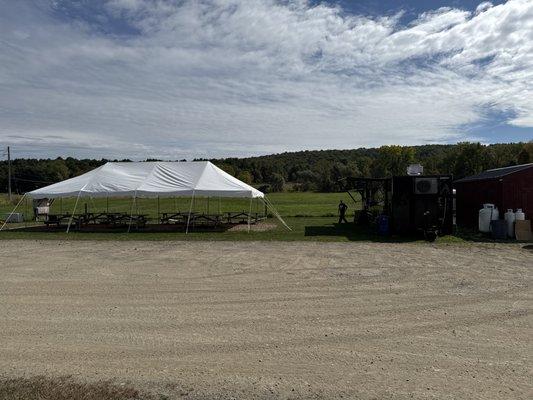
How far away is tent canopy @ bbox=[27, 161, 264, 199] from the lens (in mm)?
18844

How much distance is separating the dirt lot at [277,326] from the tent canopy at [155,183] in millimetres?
7544

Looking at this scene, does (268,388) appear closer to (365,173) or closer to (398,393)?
(398,393)

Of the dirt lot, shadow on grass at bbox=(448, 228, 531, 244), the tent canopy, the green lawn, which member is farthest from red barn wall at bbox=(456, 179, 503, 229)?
the tent canopy

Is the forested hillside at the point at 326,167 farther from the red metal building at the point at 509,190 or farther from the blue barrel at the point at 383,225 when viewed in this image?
the blue barrel at the point at 383,225

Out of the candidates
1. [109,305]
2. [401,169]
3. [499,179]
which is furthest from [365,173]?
[109,305]

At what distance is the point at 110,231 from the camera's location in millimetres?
20031

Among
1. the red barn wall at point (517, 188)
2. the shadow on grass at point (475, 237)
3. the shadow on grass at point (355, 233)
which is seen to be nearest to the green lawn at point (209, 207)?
the shadow on grass at point (355, 233)

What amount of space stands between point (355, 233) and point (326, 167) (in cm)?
6647

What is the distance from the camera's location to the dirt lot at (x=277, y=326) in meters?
4.45

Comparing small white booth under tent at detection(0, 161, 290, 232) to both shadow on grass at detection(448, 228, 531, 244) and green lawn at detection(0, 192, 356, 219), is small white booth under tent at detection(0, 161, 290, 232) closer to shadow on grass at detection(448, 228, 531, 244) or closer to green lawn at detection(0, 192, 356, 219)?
green lawn at detection(0, 192, 356, 219)

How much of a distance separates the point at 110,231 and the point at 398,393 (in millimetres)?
17692

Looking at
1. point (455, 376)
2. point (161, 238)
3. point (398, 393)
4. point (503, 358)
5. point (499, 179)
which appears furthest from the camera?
point (499, 179)

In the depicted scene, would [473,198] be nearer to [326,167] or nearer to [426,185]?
[426,185]

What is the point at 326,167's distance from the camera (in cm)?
8406
